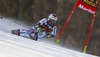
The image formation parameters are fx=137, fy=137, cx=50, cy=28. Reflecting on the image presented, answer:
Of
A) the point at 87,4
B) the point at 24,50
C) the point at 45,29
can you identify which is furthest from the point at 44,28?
the point at 24,50

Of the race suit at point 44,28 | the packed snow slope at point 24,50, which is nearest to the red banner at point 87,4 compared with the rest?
the race suit at point 44,28

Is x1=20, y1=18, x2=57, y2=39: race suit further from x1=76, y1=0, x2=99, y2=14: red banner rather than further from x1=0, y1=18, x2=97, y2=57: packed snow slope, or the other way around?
x1=0, y1=18, x2=97, y2=57: packed snow slope

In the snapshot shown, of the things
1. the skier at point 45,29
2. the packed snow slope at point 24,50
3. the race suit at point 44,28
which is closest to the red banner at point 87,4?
the skier at point 45,29

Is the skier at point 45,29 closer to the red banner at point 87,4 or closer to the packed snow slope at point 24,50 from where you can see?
the red banner at point 87,4

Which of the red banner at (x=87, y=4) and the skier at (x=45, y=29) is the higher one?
the red banner at (x=87, y=4)

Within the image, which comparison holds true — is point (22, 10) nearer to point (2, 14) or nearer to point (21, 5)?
point (21, 5)

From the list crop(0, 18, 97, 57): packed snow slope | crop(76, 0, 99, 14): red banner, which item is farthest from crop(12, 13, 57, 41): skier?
crop(0, 18, 97, 57): packed snow slope

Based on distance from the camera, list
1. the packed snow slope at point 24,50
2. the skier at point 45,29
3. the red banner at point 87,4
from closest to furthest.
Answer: the packed snow slope at point 24,50
the red banner at point 87,4
the skier at point 45,29

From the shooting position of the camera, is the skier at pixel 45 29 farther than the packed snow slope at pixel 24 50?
Yes

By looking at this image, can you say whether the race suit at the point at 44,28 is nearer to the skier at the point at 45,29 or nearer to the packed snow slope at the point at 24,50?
the skier at the point at 45,29

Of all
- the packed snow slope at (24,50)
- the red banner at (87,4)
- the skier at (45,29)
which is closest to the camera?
the packed snow slope at (24,50)

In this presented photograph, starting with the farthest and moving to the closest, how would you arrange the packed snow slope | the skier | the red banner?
the skier → the red banner → the packed snow slope

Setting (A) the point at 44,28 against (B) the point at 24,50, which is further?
(A) the point at 44,28

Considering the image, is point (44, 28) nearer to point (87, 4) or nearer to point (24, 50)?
point (87, 4)
